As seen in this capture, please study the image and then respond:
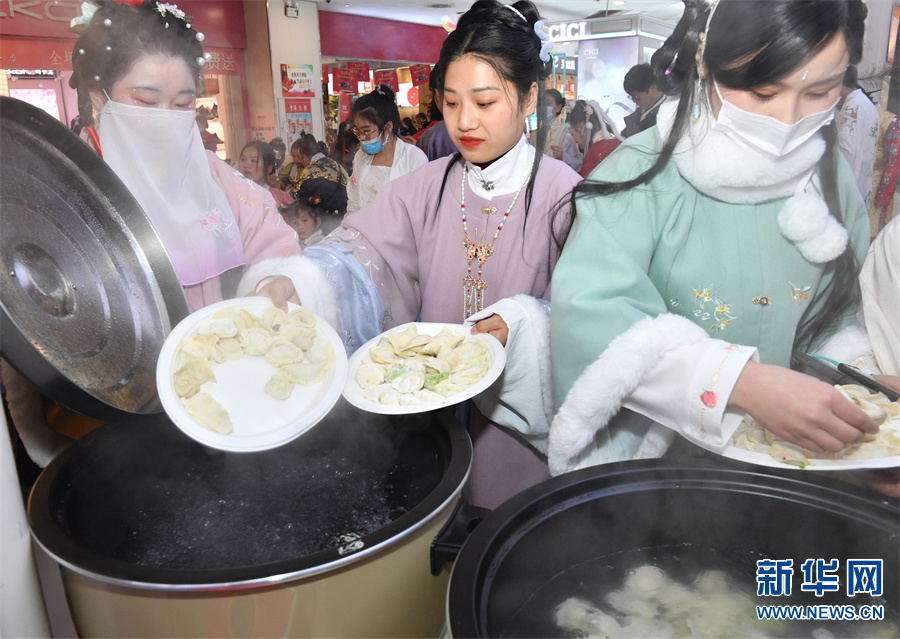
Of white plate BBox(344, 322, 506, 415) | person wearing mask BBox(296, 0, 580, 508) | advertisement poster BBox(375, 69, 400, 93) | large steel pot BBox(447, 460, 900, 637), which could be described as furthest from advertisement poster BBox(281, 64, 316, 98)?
large steel pot BBox(447, 460, 900, 637)

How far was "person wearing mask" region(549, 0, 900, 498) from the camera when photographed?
0.92 metres

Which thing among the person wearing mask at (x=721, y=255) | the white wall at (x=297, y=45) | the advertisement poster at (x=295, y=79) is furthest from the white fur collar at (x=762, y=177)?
the advertisement poster at (x=295, y=79)

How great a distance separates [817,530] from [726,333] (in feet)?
1.22

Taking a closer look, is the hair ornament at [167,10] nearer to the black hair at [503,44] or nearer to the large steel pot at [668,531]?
the black hair at [503,44]

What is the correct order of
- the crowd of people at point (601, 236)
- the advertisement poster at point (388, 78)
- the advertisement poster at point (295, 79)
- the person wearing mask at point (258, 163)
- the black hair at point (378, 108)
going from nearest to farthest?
the crowd of people at point (601, 236) → the person wearing mask at point (258, 163) → the black hair at point (378, 108) → the advertisement poster at point (295, 79) → the advertisement poster at point (388, 78)

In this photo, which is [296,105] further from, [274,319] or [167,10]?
[274,319]

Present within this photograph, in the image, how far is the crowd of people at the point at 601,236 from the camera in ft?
3.15

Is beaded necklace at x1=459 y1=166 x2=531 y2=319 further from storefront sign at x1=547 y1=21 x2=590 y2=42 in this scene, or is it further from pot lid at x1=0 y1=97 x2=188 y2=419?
pot lid at x1=0 y1=97 x2=188 y2=419

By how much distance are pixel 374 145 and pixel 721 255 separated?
130 inches

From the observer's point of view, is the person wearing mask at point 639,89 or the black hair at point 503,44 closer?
the black hair at point 503,44

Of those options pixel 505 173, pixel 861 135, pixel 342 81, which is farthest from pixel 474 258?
pixel 342 81

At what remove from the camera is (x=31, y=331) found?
980mm

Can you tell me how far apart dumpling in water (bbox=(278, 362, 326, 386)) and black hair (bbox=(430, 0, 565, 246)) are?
26.0 inches

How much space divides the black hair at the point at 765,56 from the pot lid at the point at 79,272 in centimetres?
91
